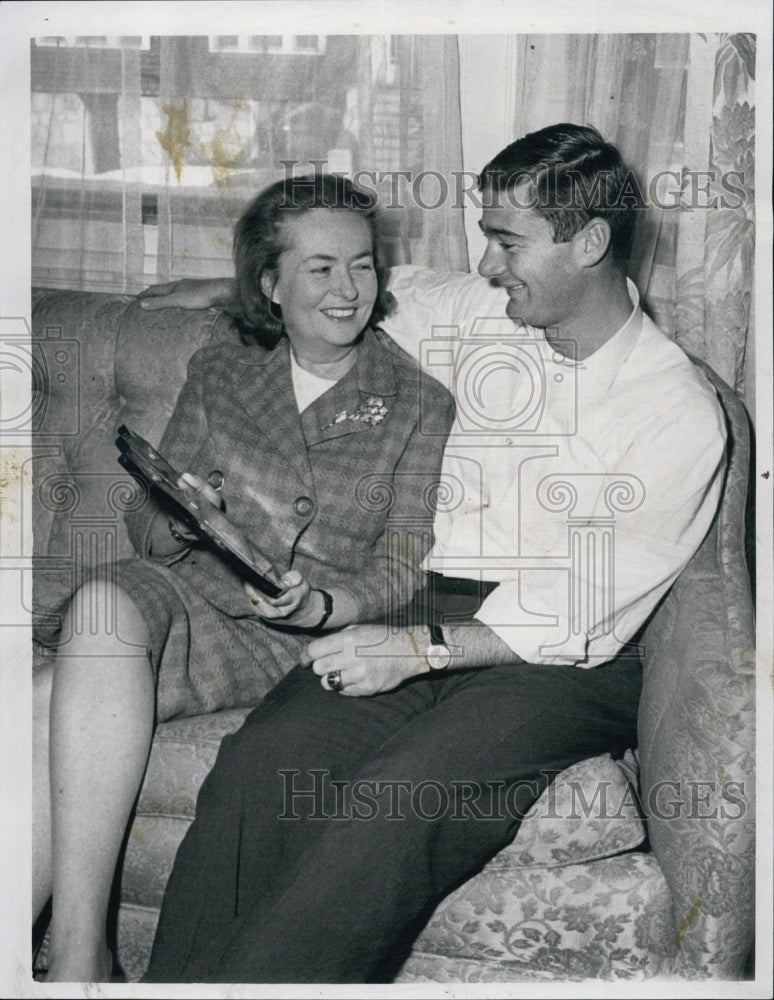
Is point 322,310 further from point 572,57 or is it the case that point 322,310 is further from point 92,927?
point 92,927

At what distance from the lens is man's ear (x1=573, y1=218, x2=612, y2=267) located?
5.11 ft

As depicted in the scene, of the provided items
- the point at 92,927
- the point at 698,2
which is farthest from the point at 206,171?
the point at 92,927

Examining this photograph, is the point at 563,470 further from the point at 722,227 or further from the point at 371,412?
the point at 722,227

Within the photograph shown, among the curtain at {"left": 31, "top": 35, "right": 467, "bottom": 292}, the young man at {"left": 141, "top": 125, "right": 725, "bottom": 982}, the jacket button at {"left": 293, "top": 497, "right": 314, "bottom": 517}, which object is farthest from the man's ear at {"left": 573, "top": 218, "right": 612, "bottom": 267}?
the jacket button at {"left": 293, "top": 497, "right": 314, "bottom": 517}

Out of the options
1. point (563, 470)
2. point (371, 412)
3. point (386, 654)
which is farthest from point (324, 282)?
point (386, 654)

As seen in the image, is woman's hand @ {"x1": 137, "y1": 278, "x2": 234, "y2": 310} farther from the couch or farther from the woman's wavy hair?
the couch

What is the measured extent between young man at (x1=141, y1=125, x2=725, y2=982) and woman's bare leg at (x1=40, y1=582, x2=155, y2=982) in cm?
11

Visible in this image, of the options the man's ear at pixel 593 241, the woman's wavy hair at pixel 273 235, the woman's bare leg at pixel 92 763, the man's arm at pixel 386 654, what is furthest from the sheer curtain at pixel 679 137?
the woman's bare leg at pixel 92 763

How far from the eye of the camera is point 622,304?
160 cm

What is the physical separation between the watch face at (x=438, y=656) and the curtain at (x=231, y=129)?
2.08ft

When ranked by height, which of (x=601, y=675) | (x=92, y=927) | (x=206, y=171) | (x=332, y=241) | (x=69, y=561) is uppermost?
(x=206, y=171)

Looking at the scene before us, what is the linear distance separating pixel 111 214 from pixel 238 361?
355 millimetres

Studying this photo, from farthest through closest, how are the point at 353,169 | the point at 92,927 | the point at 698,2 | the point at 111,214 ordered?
the point at 111,214 < the point at 353,169 < the point at 698,2 < the point at 92,927

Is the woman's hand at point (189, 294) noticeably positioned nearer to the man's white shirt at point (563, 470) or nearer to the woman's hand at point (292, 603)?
the man's white shirt at point (563, 470)
